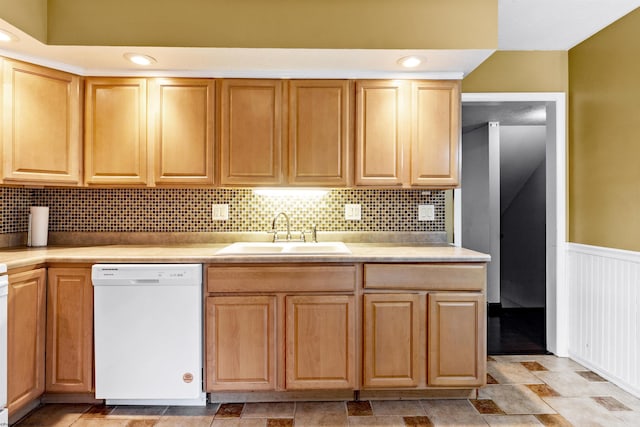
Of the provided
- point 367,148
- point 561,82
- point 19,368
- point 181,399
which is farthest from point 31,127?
point 561,82

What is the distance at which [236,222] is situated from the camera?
304cm

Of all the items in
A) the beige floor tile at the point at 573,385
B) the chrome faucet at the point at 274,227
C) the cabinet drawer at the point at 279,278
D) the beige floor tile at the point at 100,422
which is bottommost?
the beige floor tile at the point at 100,422

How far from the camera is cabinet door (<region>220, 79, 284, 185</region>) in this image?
2688 mm

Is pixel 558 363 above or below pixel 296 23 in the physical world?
below

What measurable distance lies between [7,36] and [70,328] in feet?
5.43

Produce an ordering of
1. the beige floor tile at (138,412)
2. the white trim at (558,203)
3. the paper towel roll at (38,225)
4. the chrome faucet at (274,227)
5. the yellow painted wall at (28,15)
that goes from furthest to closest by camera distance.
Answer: the white trim at (558,203), the chrome faucet at (274,227), the paper towel roll at (38,225), the beige floor tile at (138,412), the yellow painted wall at (28,15)

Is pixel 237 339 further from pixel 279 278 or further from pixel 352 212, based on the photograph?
pixel 352 212

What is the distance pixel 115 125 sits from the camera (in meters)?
2.68

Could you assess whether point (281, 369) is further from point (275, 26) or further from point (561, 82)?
point (561, 82)

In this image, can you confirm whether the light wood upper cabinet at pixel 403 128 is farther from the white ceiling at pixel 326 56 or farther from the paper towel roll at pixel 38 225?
the paper towel roll at pixel 38 225

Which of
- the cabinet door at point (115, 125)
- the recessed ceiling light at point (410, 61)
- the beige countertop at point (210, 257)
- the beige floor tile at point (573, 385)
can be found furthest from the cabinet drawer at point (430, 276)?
the cabinet door at point (115, 125)

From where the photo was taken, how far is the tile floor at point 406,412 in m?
2.19

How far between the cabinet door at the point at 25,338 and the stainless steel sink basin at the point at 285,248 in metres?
1.01

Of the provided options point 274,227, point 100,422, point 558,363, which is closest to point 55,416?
point 100,422
